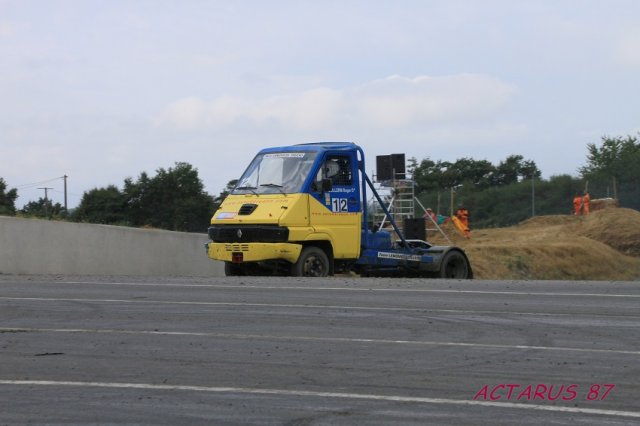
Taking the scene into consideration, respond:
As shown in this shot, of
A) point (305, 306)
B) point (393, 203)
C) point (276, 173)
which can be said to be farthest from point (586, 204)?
point (305, 306)

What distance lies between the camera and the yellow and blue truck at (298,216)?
19.7 m

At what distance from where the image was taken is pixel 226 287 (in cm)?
1659

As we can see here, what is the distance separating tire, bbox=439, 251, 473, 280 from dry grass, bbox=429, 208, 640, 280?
34.0ft

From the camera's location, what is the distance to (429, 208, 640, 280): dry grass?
37.2 m

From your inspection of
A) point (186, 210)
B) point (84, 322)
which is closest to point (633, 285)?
point (84, 322)

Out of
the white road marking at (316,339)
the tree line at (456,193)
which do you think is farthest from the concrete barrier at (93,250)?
the white road marking at (316,339)

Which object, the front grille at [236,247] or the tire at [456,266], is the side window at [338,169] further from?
the tire at [456,266]

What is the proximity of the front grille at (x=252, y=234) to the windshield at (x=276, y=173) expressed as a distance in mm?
884

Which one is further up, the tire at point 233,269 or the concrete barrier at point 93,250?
the concrete barrier at point 93,250

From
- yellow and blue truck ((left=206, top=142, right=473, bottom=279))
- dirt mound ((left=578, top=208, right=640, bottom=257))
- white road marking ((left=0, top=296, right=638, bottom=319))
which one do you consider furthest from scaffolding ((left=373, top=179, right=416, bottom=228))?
dirt mound ((left=578, top=208, right=640, bottom=257))

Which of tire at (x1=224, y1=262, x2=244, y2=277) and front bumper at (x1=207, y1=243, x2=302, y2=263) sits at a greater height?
front bumper at (x1=207, y1=243, x2=302, y2=263)

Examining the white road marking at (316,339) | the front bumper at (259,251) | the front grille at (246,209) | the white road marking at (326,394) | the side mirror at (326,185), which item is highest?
the side mirror at (326,185)

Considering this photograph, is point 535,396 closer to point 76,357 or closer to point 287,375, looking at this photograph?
point 287,375

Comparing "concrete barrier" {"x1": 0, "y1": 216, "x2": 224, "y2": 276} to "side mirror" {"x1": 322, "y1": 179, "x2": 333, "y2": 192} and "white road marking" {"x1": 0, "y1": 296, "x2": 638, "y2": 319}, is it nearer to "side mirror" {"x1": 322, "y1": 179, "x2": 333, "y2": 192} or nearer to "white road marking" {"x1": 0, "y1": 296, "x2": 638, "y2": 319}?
"side mirror" {"x1": 322, "y1": 179, "x2": 333, "y2": 192}
